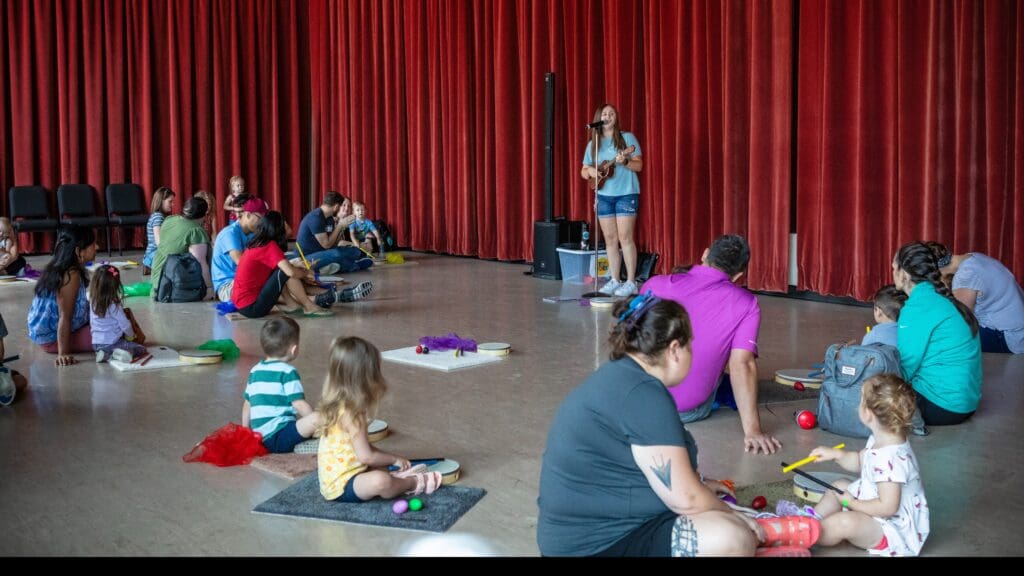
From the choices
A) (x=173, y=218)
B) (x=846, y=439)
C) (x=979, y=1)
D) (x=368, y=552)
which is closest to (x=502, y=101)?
(x=173, y=218)

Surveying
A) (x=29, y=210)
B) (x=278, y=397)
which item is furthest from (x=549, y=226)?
(x=29, y=210)

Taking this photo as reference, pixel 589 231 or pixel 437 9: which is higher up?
pixel 437 9

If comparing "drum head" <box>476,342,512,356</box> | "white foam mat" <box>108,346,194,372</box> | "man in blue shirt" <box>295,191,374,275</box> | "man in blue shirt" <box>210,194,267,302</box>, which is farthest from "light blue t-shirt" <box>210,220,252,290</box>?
"drum head" <box>476,342,512,356</box>

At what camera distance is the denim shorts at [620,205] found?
324 inches

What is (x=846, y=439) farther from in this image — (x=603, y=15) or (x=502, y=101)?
(x=502, y=101)

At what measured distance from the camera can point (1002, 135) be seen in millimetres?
6469

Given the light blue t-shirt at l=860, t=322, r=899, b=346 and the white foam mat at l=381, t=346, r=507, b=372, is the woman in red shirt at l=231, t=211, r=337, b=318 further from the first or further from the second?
the light blue t-shirt at l=860, t=322, r=899, b=346

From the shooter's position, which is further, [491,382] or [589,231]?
[589,231]

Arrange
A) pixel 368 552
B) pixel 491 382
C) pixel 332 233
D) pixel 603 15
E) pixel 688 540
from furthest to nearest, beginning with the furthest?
1. pixel 332 233
2. pixel 603 15
3. pixel 491 382
4. pixel 368 552
5. pixel 688 540

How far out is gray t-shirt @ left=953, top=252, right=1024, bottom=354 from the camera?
5.52 metres

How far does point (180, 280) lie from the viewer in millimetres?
7930

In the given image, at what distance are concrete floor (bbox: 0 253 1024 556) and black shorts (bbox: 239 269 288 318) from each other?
0.23m

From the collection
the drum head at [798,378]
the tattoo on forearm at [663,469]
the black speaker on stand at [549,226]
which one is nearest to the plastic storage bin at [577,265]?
the black speaker on stand at [549,226]

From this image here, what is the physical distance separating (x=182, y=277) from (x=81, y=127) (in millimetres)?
5130
